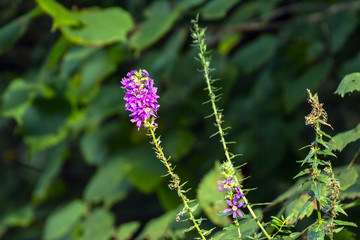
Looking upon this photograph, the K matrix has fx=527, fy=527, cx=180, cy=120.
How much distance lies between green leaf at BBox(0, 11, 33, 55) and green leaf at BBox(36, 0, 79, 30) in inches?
6.5

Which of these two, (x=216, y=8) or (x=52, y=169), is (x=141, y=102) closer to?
(x=216, y=8)

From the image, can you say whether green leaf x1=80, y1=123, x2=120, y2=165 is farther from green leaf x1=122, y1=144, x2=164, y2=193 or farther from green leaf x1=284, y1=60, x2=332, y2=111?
green leaf x1=284, y1=60, x2=332, y2=111

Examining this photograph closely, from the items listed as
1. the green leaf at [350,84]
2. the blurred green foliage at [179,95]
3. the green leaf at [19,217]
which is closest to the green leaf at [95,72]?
the blurred green foliage at [179,95]

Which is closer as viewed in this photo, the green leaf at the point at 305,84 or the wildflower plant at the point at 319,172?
the wildflower plant at the point at 319,172

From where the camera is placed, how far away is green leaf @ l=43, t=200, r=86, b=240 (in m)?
2.63

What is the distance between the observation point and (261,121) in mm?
2980

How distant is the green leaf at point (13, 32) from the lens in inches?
87.7

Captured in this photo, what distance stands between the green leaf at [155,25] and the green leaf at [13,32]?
19.1 inches

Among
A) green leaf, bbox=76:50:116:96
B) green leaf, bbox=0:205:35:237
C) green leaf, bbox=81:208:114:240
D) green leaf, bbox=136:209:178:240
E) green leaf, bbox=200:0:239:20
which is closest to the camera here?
green leaf, bbox=136:209:178:240

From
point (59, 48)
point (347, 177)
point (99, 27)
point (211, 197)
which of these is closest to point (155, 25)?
point (99, 27)

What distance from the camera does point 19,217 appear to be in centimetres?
355

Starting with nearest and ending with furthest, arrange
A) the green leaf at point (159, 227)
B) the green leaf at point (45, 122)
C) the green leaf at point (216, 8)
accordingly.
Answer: the green leaf at point (159, 227), the green leaf at point (216, 8), the green leaf at point (45, 122)

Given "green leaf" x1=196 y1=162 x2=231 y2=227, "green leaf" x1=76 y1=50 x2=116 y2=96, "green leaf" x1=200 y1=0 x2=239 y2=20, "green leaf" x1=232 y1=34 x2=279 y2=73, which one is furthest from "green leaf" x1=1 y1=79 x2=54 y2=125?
"green leaf" x1=196 y1=162 x2=231 y2=227

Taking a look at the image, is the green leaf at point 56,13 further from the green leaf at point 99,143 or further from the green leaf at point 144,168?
the green leaf at point 99,143
